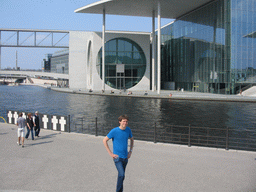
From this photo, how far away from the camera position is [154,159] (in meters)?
9.20

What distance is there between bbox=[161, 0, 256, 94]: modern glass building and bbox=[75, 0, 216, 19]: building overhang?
231cm

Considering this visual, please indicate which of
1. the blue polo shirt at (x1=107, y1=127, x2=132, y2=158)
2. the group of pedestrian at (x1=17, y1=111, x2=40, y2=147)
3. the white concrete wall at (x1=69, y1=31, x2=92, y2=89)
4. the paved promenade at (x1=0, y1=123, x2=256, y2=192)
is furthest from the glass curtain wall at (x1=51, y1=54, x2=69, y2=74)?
the blue polo shirt at (x1=107, y1=127, x2=132, y2=158)

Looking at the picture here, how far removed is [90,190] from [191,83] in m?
54.6

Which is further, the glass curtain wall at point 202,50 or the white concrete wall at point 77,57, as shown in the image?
the white concrete wall at point 77,57

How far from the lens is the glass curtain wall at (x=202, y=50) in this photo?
47.4m

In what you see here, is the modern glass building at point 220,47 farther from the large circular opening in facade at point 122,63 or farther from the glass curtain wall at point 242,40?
the large circular opening in facade at point 122,63

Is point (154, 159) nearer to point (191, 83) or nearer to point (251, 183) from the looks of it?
point (251, 183)

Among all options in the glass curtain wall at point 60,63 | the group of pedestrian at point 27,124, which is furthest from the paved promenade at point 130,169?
the glass curtain wall at point 60,63

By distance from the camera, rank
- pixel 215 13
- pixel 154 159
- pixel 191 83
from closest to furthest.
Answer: pixel 154 159, pixel 215 13, pixel 191 83

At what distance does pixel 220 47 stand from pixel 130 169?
44.2 metres

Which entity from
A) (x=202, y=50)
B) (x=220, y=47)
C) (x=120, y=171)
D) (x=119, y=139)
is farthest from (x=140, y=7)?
(x=120, y=171)

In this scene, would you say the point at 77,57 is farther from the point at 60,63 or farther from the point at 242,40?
the point at 60,63

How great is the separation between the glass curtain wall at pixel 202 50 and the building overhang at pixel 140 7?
2.31 m

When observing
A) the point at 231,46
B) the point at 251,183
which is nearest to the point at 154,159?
the point at 251,183
